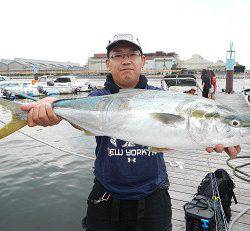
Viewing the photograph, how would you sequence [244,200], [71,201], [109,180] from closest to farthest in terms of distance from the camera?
[109,180]
[244,200]
[71,201]

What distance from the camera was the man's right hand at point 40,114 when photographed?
3.00 metres

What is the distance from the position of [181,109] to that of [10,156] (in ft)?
41.5

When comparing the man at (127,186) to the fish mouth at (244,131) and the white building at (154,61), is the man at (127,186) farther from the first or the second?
the white building at (154,61)

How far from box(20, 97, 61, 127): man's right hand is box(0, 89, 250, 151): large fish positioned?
469mm

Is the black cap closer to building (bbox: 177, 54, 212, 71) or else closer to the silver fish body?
the silver fish body

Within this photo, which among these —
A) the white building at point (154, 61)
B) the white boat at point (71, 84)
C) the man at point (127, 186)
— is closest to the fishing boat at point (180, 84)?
the man at point (127, 186)

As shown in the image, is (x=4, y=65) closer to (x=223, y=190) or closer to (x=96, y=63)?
(x=96, y=63)

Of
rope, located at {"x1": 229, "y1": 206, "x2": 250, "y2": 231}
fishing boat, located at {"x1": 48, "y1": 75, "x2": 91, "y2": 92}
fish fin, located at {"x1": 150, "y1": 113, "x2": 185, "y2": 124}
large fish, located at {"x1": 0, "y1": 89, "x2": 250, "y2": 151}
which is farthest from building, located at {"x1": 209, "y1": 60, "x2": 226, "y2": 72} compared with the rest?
fish fin, located at {"x1": 150, "y1": 113, "x2": 185, "y2": 124}

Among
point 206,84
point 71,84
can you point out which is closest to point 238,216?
point 206,84

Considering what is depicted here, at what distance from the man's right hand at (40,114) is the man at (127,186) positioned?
1 cm

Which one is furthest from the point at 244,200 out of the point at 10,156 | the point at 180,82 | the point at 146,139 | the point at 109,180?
the point at 180,82

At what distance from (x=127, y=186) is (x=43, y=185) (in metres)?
8.10

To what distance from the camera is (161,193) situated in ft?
11.0

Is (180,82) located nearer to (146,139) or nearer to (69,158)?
(69,158)
